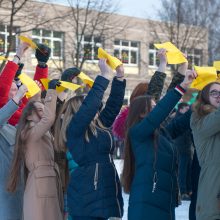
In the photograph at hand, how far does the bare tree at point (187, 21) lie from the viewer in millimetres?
25484

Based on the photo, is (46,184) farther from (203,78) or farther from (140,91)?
(203,78)

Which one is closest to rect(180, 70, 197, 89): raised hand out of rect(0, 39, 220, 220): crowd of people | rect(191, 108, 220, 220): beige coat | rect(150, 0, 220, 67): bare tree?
rect(0, 39, 220, 220): crowd of people

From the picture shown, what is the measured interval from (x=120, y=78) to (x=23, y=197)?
1391 mm

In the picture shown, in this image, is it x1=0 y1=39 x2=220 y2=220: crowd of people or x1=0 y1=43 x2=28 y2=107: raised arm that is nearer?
x1=0 y1=39 x2=220 y2=220: crowd of people

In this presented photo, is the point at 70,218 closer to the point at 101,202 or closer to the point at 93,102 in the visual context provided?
the point at 101,202

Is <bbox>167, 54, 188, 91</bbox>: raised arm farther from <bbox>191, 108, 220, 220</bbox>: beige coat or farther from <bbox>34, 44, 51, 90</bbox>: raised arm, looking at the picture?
<bbox>34, 44, 51, 90</bbox>: raised arm

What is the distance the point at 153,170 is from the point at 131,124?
46cm

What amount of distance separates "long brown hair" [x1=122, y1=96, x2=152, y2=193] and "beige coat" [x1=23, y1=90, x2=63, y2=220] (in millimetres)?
683

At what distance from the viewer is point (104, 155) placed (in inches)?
176

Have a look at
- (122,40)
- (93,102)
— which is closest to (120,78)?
(93,102)

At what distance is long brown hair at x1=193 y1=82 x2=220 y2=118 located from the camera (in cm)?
445

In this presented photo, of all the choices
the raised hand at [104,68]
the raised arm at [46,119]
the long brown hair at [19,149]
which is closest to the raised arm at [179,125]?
the raised hand at [104,68]

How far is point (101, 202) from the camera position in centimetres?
433

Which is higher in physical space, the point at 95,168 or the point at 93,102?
the point at 93,102
